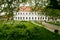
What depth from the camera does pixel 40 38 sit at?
15.0 m

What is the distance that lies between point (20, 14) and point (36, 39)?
46.5 metres

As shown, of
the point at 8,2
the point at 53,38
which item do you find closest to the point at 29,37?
the point at 53,38

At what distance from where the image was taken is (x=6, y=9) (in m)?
19.3

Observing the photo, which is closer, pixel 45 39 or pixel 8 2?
pixel 45 39

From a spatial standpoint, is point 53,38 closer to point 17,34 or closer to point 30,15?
point 17,34

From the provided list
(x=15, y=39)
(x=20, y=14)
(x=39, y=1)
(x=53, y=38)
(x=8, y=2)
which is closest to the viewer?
(x=15, y=39)

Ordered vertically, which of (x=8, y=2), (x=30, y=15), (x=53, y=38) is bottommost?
(x=30, y=15)

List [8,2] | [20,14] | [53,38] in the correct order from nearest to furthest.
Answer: [53,38] < [8,2] < [20,14]

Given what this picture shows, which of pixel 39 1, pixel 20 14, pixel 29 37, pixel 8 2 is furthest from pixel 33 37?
pixel 20 14

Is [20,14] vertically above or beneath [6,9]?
beneath

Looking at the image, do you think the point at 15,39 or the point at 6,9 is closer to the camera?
the point at 15,39

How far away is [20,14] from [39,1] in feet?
125

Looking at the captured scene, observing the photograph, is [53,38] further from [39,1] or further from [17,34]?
[39,1]

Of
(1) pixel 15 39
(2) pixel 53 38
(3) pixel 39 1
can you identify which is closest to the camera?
(1) pixel 15 39
